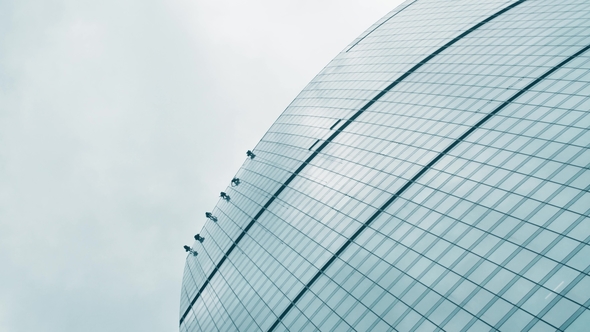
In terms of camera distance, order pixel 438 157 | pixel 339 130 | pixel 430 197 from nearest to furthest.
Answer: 1. pixel 430 197
2. pixel 438 157
3. pixel 339 130

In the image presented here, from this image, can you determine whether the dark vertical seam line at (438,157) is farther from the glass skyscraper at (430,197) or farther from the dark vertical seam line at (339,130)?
the dark vertical seam line at (339,130)

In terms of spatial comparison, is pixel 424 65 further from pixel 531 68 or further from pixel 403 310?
pixel 403 310

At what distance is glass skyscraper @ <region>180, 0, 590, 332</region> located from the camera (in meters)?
25.6

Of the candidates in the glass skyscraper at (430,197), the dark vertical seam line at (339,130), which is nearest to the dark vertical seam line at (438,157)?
the glass skyscraper at (430,197)

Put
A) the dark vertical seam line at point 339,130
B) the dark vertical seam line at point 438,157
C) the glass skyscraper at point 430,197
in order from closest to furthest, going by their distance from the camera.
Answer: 1. the glass skyscraper at point 430,197
2. the dark vertical seam line at point 438,157
3. the dark vertical seam line at point 339,130

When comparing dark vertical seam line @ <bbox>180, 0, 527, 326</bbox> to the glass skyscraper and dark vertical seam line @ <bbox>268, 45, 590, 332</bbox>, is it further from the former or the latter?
dark vertical seam line @ <bbox>268, 45, 590, 332</bbox>

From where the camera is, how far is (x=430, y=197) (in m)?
34.8

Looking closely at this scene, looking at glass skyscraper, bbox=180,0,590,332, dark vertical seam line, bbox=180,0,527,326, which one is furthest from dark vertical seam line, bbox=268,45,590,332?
dark vertical seam line, bbox=180,0,527,326

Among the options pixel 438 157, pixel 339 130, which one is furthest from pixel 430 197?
pixel 339 130

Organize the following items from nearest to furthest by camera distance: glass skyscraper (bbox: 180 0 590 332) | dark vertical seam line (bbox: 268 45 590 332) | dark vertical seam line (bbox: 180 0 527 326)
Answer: glass skyscraper (bbox: 180 0 590 332)
dark vertical seam line (bbox: 268 45 590 332)
dark vertical seam line (bbox: 180 0 527 326)

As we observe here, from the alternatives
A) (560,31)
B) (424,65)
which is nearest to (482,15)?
(424,65)

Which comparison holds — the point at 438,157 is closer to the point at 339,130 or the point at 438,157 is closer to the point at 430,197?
the point at 430,197

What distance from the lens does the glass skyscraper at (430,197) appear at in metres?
25.6

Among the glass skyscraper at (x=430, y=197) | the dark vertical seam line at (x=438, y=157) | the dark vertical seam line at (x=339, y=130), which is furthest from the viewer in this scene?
the dark vertical seam line at (x=339, y=130)
